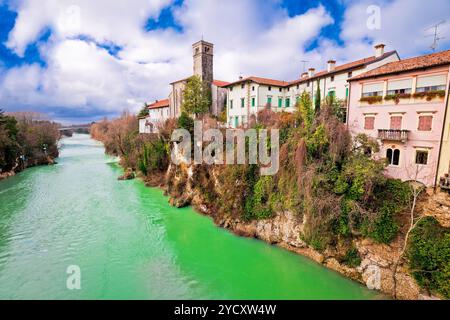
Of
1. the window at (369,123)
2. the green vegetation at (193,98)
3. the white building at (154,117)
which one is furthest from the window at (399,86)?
the white building at (154,117)

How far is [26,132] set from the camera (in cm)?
4353

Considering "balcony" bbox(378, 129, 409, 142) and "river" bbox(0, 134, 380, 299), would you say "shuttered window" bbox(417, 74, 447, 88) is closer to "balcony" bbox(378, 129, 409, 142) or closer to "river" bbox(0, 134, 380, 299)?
"balcony" bbox(378, 129, 409, 142)

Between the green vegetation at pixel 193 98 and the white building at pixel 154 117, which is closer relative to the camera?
the green vegetation at pixel 193 98

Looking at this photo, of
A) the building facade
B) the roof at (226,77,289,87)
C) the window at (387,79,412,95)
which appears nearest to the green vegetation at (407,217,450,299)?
the window at (387,79,412,95)

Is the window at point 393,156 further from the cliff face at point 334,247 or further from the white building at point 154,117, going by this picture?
the white building at point 154,117

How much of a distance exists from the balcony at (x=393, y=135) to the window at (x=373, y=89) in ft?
9.38

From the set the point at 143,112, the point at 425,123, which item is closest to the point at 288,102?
the point at 425,123

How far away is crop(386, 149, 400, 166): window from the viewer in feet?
A: 48.7

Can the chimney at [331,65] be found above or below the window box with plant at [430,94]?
above

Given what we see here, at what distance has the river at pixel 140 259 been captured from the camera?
11.8 metres

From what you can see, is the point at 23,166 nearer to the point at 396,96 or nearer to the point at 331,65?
the point at 331,65

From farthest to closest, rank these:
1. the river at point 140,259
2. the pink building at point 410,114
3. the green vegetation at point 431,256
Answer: the pink building at point 410,114 → the river at point 140,259 → the green vegetation at point 431,256

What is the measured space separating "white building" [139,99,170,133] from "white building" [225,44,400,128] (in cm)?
1632
